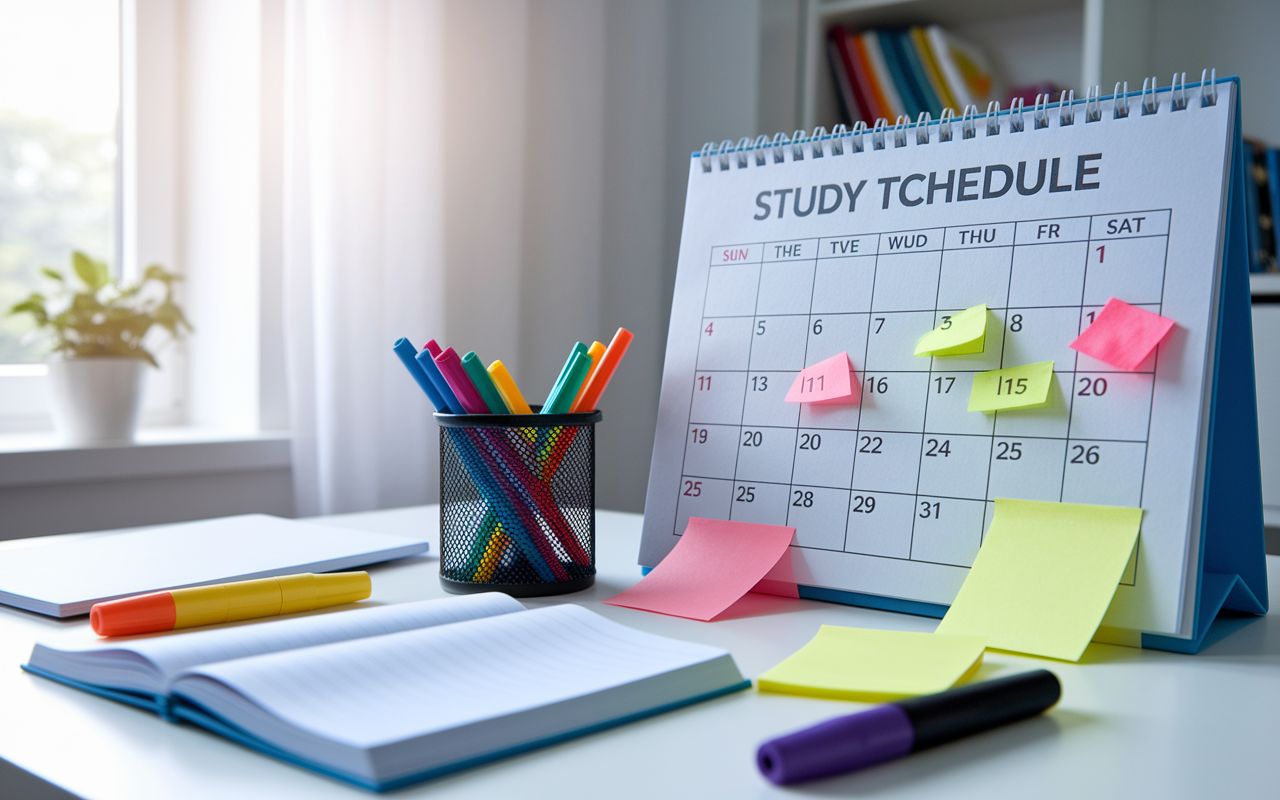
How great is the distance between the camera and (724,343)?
743mm

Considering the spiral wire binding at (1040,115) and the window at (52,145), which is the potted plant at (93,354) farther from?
the spiral wire binding at (1040,115)

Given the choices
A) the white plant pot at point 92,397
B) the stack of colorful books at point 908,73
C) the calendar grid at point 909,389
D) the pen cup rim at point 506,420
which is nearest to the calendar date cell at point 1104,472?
the calendar grid at point 909,389

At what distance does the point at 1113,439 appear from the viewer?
1.86 feet

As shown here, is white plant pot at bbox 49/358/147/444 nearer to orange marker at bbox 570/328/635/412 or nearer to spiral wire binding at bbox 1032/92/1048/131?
orange marker at bbox 570/328/635/412

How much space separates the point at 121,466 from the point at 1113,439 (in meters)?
1.22

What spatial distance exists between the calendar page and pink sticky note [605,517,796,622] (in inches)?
0.6

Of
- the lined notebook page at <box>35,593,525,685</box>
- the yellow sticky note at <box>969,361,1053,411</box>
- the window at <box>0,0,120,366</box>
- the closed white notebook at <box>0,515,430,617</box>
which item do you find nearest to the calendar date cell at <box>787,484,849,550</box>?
the yellow sticky note at <box>969,361,1053,411</box>

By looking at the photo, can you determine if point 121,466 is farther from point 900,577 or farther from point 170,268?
point 900,577

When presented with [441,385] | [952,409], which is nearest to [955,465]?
[952,409]

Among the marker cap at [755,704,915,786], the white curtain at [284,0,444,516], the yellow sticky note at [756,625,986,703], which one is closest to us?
the marker cap at [755,704,915,786]

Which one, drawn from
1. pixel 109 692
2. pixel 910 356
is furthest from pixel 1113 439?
pixel 109 692

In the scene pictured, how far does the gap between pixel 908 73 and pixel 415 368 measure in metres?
1.57

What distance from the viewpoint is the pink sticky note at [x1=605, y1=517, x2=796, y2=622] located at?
24.7 inches

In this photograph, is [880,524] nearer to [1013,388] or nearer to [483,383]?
[1013,388]
